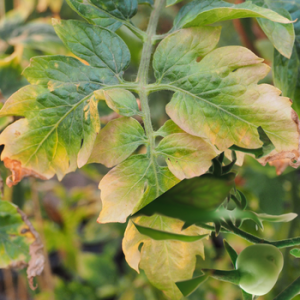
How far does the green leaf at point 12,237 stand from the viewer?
32cm

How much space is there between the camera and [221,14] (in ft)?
0.84

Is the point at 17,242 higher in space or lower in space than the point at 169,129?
lower

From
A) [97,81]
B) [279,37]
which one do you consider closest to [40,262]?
[97,81]

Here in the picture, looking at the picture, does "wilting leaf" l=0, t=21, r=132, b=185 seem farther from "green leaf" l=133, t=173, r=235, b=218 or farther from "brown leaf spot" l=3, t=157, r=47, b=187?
"green leaf" l=133, t=173, r=235, b=218

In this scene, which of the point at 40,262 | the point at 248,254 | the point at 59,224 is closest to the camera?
the point at 248,254

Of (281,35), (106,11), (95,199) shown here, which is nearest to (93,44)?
(106,11)

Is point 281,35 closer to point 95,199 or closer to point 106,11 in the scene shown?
point 106,11

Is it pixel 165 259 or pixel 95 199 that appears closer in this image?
pixel 165 259

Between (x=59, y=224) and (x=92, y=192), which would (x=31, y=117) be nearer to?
(x=59, y=224)

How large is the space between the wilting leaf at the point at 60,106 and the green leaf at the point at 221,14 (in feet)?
0.26

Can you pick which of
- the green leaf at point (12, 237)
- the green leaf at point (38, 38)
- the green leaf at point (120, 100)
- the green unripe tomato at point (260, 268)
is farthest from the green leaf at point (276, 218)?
the green leaf at point (38, 38)

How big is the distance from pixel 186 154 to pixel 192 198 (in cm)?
8

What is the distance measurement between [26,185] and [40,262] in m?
0.69

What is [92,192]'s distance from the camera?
1.30m
